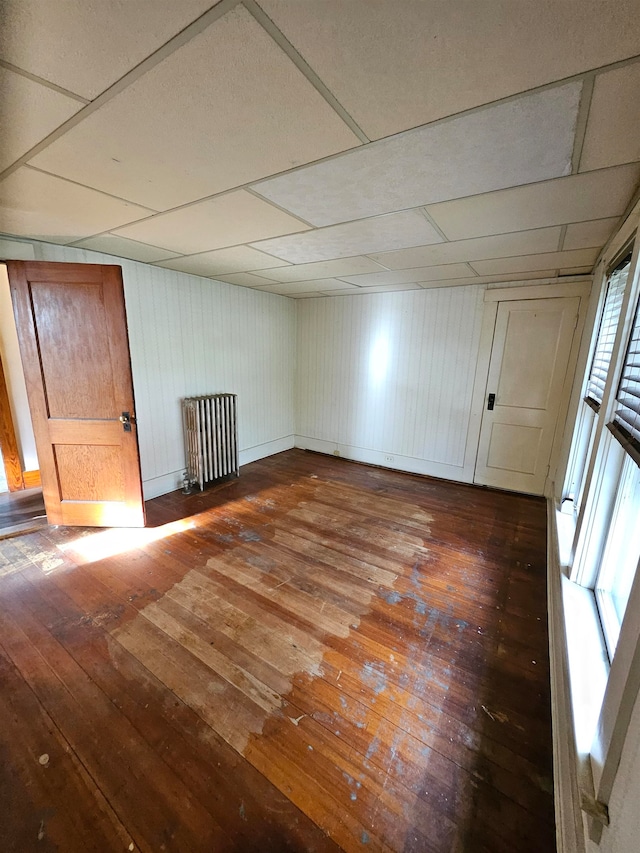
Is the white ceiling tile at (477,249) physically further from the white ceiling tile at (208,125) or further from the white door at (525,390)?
the white ceiling tile at (208,125)

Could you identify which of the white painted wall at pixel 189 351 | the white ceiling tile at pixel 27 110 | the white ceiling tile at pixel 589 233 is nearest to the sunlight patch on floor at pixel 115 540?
the white painted wall at pixel 189 351

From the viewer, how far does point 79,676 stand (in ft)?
5.21

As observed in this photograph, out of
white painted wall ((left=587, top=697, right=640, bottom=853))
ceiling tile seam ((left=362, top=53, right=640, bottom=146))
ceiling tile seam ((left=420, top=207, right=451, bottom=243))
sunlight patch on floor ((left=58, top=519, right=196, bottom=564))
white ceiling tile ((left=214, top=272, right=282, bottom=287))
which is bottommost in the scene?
sunlight patch on floor ((left=58, top=519, right=196, bottom=564))

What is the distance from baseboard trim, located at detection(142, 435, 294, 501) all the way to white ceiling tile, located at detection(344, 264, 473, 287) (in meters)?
2.60

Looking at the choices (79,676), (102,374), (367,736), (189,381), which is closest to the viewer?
(367,736)

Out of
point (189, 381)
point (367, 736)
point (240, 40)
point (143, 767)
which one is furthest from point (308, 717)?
point (189, 381)

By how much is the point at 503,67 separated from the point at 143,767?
2.56 m

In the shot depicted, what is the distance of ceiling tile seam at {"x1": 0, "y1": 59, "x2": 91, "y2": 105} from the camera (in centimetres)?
92

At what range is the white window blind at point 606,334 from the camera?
2.07 m

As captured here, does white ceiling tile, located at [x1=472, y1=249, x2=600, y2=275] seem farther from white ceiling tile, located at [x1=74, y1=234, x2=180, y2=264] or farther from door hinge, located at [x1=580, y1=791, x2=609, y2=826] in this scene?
door hinge, located at [x1=580, y1=791, x2=609, y2=826]

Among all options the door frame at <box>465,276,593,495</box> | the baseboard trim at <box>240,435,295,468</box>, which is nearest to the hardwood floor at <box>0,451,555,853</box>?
the door frame at <box>465,276,593,495</box>

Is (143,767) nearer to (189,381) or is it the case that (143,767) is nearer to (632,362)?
(632,362)

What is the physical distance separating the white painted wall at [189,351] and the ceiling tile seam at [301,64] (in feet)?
9.08

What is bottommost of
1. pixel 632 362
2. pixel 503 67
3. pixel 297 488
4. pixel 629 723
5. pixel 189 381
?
pixel 297 488
